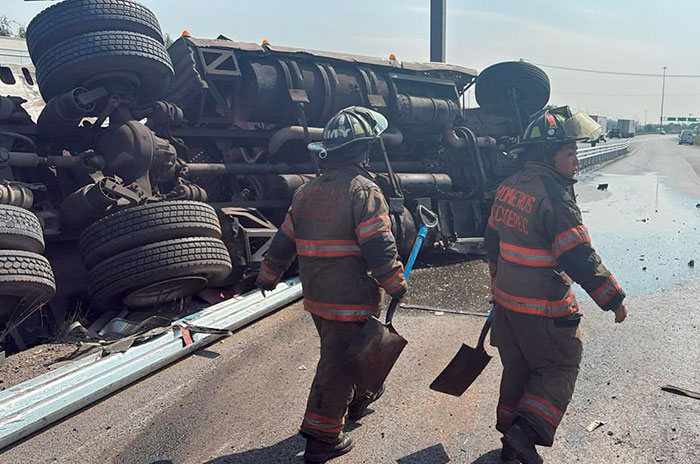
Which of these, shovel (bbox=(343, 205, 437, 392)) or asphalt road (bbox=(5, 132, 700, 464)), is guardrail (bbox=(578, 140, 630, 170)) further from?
shovel (bbox=(343, 205, 437, 392))

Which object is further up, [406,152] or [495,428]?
[406,152]

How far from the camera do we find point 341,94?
7.61m

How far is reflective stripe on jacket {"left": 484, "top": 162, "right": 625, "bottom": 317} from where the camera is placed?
2834 millimetres

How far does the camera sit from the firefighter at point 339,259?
119 inches

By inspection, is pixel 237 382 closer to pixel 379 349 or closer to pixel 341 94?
pixel 379 349

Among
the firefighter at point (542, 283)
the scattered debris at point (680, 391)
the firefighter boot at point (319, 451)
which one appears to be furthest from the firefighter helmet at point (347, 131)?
the scattered debris at point (680, 391)

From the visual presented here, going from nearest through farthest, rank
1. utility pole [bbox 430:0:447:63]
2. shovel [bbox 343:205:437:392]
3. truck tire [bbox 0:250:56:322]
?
shovel [bbox 343:205:437:392] → truck tire [bbox 0:250:56:322] → utility pole [bbox 430:0:447:63]

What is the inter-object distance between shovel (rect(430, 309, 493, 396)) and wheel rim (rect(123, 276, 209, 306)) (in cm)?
248

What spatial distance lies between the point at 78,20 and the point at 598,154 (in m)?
24.5

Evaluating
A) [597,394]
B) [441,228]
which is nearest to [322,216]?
[597,394]

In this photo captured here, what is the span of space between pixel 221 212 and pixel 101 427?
2.99 metres

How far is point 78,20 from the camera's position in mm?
5320

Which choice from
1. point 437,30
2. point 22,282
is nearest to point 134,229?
point 22,282

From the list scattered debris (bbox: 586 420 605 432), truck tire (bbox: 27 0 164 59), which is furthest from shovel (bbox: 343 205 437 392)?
truck tire (bbox: 27 0 164 59)
